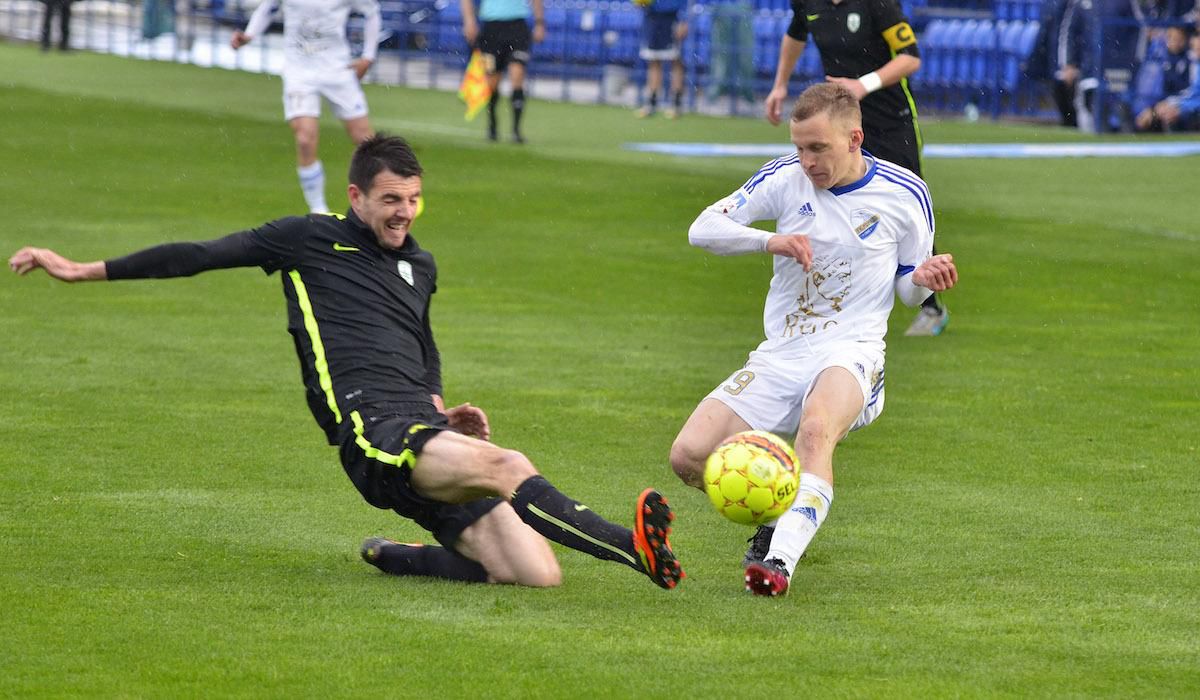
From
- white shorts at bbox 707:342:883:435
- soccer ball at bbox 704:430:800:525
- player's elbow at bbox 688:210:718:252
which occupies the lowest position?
soccer ball at bbox 704:430:800:525

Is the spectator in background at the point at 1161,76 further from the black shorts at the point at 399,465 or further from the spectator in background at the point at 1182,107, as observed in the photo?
the black shorts at the point at 399,465

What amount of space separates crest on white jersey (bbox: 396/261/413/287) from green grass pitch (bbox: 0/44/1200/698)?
1.02 m

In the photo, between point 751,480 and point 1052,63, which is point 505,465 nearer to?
point 751,480

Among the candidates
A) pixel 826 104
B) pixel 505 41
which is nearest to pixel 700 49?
pixel 505 41

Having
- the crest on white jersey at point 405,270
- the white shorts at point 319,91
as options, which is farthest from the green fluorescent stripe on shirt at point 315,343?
the white shorts at point 319,91

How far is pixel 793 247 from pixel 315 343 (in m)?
1.72

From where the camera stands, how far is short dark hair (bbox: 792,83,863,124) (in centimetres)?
675

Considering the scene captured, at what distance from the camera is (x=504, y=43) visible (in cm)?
2255

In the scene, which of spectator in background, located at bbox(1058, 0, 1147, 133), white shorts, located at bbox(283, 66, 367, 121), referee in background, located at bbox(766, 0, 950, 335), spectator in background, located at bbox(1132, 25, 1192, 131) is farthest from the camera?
spectator in background, located at bbox(1058, 0, 1147, 133)

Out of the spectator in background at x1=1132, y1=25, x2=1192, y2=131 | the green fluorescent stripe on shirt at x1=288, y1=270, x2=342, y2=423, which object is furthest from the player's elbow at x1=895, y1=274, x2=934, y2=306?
the spectator in background at x1=1132, y1=25, x2=1192, y2=131

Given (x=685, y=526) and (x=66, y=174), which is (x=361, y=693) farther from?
(x=66, y=174)

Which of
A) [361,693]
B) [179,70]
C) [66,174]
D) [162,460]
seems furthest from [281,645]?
[179,70]

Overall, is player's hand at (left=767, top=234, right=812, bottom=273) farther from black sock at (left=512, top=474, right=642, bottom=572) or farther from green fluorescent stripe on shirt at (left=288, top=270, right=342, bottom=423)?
green fluorescent stripe on shirt at (left=288, top=270, right=342, bottom=423)

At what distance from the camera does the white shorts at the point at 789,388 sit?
687 centimetres
